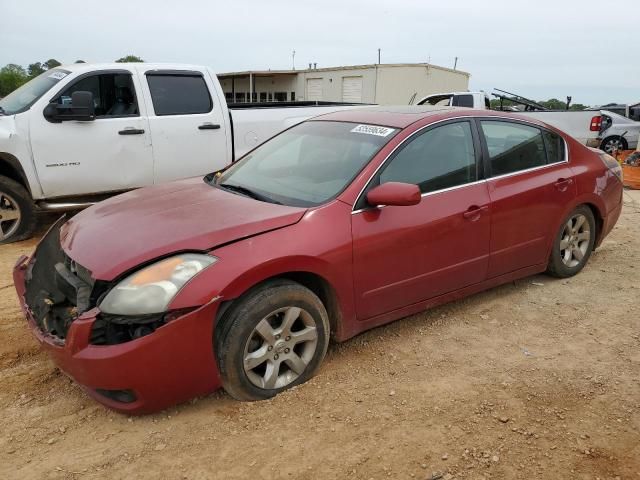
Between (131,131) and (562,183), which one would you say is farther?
(131,131)

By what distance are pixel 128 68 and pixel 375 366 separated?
4858 mm

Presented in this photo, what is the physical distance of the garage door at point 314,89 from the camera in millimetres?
25797

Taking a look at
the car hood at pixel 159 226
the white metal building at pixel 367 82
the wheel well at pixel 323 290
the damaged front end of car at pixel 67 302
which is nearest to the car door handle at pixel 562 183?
the wheel well at pixel 323 290

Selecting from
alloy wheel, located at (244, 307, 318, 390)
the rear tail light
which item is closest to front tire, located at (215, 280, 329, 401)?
alloy wheel, located at (244, 307, 318, 390)

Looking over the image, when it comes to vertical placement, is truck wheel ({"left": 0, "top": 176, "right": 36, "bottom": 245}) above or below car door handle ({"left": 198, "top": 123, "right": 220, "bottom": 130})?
below

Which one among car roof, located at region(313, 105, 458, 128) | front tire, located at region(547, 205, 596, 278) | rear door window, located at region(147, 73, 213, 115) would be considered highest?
car roof, located at region(313, 105, 458, 128)

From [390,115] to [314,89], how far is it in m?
23.0

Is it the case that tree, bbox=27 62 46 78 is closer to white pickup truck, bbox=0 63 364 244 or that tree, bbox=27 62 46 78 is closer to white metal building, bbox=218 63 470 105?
white metal building, bbox=218 63 470 105

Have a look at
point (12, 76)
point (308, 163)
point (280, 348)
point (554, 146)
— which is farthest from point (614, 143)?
point (12, 76)

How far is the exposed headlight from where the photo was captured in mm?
2629

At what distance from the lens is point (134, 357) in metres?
2.59

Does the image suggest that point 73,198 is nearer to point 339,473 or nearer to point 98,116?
point 98,116

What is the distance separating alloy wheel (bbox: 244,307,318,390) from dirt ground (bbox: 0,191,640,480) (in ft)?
0.38

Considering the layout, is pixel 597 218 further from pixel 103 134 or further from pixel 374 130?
pixel 103 134
